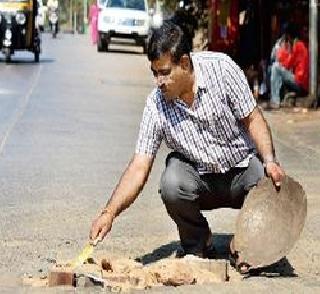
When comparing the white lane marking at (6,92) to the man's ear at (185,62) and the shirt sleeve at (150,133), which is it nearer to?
the shirt sleeve at (150,133)

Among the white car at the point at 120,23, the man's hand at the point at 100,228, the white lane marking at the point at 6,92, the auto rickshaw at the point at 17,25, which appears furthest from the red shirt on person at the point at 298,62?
the white car at the point at 120,23

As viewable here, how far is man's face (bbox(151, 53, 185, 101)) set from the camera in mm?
6601

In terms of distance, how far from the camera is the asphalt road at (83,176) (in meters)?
7.62

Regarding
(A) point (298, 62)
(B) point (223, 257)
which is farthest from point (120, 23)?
(B) point (223, 257)

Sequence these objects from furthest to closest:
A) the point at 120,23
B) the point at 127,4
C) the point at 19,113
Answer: the point at 127,4 < the point at 120,23 < the point at 19,113

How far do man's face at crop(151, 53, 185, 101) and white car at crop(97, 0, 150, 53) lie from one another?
3279 centimetres

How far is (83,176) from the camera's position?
11234 millimetres

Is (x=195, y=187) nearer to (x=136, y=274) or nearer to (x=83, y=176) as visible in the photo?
(x=136, y=274)

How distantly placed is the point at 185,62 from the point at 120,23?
110 ft

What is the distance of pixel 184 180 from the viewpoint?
7016mm

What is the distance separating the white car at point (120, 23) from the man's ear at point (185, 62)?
107ft

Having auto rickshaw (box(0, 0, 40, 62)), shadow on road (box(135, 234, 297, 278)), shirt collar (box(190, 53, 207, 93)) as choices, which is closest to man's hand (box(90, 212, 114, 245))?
shadow on road (box(135, 234, 297, 278))

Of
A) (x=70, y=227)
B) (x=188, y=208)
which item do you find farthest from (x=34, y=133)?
(x=188, y=208)

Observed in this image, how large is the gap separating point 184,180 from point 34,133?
8.16 metres
